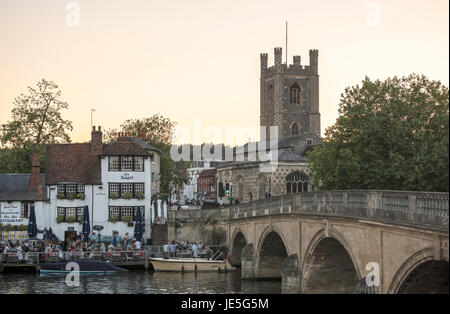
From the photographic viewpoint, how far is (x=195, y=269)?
5759 cm

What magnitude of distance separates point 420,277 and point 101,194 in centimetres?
4452

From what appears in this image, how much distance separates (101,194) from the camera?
222ft

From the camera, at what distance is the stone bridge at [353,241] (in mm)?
25391

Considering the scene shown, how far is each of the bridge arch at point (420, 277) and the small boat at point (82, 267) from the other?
31.8 meters

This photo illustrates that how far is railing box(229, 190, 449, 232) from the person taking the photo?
952 inches

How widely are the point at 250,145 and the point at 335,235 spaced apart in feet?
258

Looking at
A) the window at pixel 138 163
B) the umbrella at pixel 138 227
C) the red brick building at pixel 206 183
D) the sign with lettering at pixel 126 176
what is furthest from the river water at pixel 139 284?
the red brick building at pixel 206 183

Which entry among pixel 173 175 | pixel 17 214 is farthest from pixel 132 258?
pixel 173 175

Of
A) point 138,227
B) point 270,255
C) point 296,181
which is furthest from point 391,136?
point 296,181

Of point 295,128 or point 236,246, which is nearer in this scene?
point 236,246

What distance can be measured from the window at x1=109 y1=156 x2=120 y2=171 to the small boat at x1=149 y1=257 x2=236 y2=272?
42.1 ft

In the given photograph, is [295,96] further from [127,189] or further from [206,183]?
[206,183]

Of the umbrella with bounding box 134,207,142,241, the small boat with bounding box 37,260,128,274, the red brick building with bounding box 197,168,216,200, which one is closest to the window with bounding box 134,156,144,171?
the umbrella with bounding box 134,207,142,241

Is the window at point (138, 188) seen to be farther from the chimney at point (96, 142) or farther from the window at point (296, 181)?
the window at point (296, 181)
